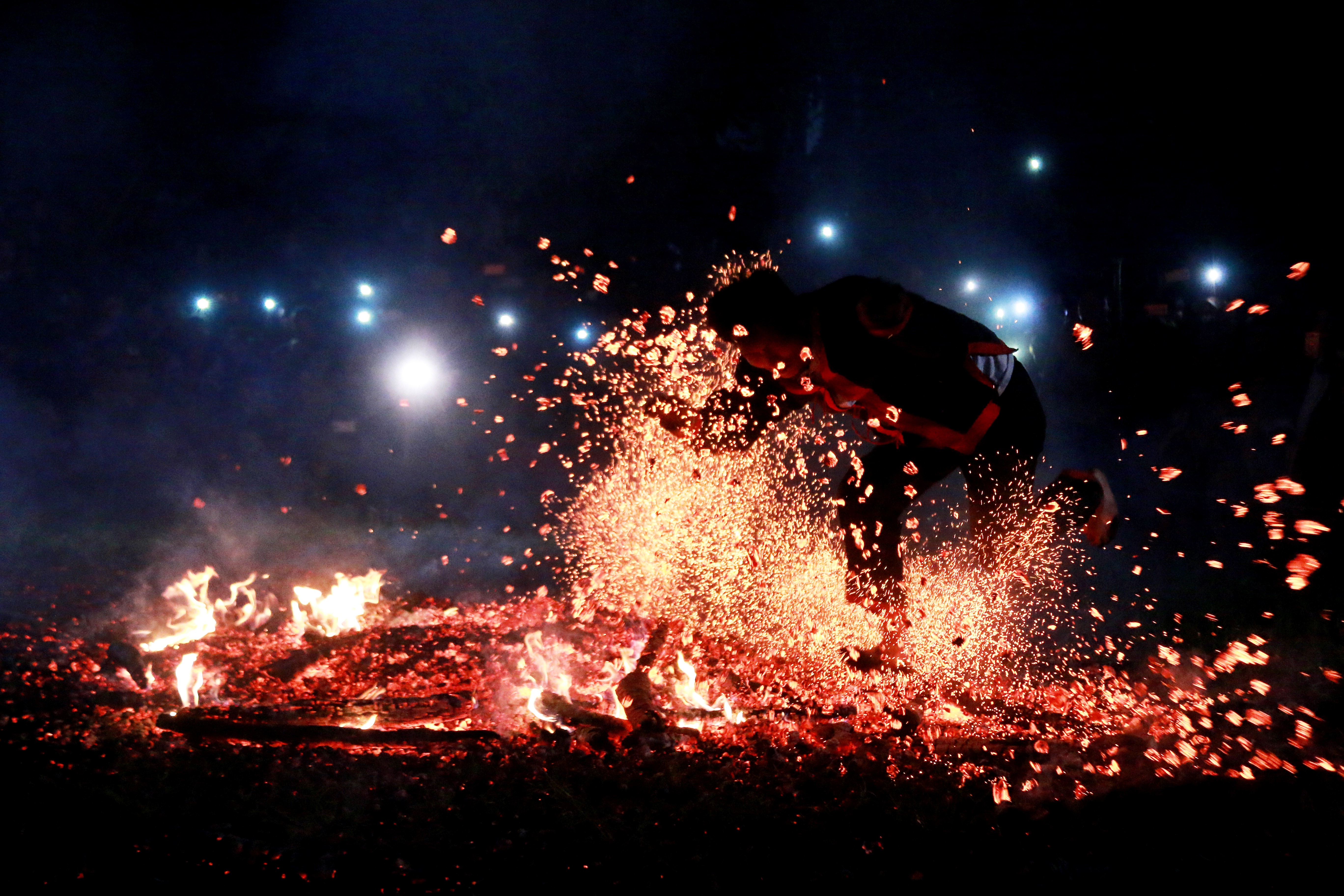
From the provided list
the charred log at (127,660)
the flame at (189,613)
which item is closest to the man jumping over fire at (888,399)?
the charred log at (127,660)

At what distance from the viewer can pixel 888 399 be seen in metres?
3.17

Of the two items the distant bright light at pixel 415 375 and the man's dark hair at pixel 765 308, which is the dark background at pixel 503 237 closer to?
the distant bright light at pixel 415 375

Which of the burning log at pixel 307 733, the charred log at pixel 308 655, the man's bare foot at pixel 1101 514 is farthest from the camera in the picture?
the charred log at pixel 308 655

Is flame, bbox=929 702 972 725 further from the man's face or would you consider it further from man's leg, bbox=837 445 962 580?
the man's face

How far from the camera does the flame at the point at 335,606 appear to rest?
4.29 metres

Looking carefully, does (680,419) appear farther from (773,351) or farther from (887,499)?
(887,499)

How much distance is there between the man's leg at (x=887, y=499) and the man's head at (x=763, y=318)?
0.75m

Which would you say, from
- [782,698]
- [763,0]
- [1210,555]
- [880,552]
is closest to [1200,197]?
[1210,555]

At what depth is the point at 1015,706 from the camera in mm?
3096

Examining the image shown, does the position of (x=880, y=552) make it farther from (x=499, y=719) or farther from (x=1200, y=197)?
(x=1200, y=197)

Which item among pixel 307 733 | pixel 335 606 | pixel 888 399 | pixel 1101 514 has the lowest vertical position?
pixel 307 733

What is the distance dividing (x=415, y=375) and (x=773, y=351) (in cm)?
753

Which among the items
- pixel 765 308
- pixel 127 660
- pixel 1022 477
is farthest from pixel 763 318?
pixel 127 660

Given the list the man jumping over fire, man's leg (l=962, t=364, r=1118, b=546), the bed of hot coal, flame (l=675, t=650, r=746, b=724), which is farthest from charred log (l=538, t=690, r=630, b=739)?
man's leg (l=962, t=364, r=1118, b=546)
